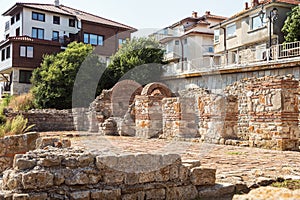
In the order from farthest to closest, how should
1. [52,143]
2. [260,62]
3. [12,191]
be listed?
[260,62] → [52,143] → [12,191]

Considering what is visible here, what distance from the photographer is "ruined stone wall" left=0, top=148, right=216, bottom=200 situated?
139 inches

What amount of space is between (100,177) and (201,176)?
1.26 metres

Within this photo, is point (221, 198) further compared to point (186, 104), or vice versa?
point (186, 104)

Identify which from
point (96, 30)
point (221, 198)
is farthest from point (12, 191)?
point (96, 30)

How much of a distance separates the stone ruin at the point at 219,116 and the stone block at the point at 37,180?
5.80 m

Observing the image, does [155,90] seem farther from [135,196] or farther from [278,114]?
[135,196]

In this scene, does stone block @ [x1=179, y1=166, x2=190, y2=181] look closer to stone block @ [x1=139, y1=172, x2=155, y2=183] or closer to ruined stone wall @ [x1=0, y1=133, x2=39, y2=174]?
stone block @ [x1=139, y1=172, x2=155, y2=183]

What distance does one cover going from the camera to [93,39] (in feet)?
108

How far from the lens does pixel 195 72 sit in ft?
68.8

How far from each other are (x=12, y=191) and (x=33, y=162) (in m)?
0.36

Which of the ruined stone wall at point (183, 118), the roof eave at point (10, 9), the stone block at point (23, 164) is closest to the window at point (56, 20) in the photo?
the roof eave at point (10, 9)

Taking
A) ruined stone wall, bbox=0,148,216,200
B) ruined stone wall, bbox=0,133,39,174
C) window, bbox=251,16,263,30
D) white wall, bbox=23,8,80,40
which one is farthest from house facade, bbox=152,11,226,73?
ruined stone wall, bbox=0,148,216,200

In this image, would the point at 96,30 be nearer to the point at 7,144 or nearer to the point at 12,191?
the point at 7,144

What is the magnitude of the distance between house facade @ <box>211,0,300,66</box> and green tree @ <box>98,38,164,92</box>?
4.46 meters
